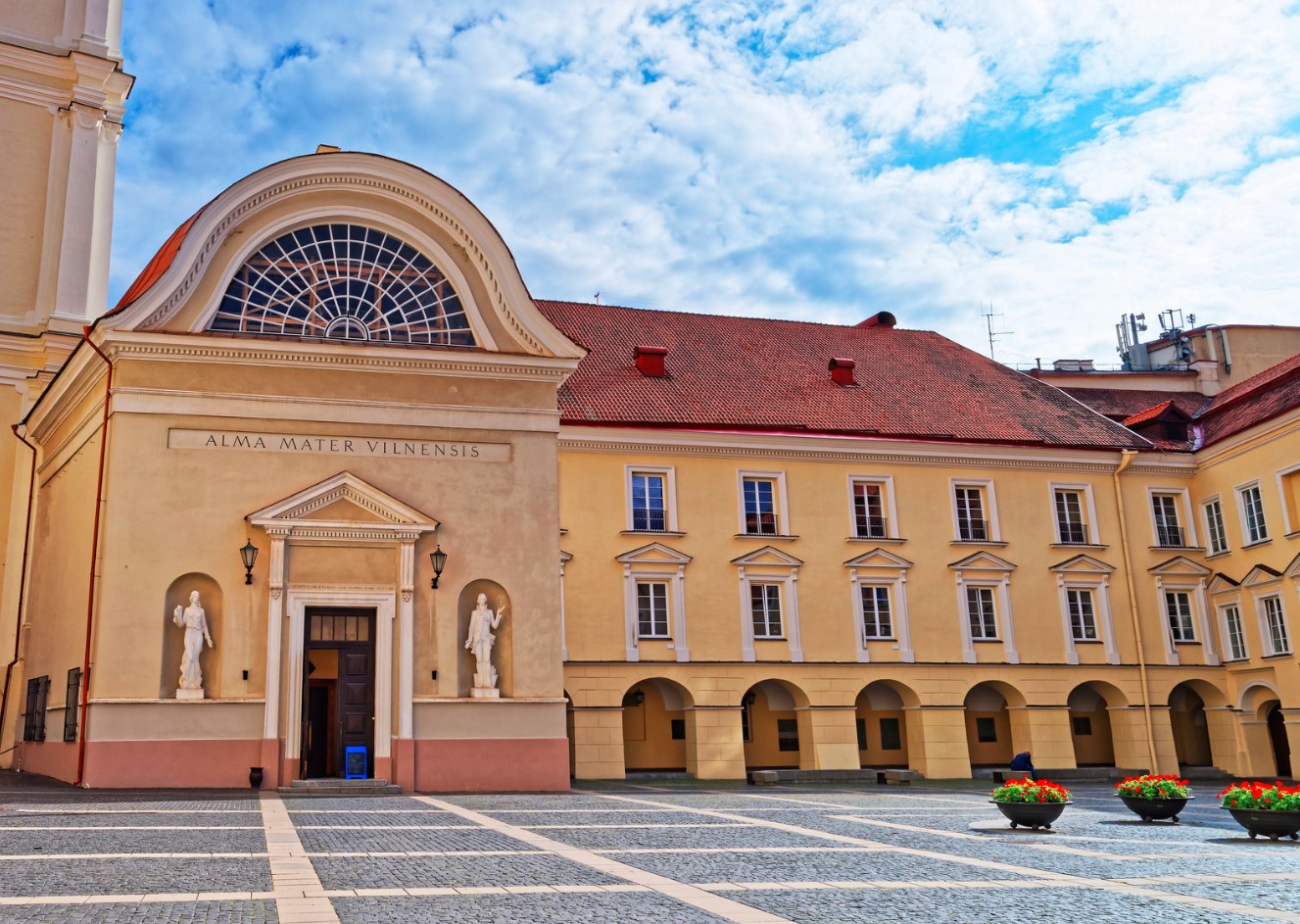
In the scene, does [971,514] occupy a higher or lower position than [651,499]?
lower

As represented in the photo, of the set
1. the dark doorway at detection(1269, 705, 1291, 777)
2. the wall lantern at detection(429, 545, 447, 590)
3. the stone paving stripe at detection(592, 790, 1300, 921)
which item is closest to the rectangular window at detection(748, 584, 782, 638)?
the wall lantern at detection(429, 545, 447, 590)

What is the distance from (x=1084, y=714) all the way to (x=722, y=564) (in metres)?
12.9

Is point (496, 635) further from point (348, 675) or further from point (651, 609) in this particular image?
point (651, 609)

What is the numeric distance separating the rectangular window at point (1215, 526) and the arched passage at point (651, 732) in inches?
660

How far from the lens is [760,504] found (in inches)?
1342

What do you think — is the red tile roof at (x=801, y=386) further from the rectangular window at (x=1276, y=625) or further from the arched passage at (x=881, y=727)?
the arched passage at (x=881, y=727)

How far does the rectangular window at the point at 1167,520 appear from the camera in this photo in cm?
3716

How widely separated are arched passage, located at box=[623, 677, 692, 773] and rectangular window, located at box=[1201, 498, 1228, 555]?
660 inches

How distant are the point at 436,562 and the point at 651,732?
13131mm

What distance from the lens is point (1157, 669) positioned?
117 ft

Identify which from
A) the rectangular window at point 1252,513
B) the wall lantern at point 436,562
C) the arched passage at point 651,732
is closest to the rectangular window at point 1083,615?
the rectangular window at point 1252,513

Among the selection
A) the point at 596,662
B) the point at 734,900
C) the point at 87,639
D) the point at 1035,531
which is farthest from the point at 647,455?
the point at 734,900

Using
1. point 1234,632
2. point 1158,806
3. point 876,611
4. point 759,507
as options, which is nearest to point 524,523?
point 759,507

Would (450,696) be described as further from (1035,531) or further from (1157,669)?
(1157,669)
